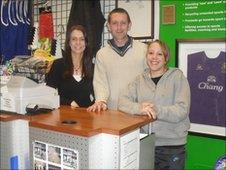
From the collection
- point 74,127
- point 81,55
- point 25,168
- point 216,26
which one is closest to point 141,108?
point 74,127

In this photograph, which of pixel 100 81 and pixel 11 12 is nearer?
pixel 100 81

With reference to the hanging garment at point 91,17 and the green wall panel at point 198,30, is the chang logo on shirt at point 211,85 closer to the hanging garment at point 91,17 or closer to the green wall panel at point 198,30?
the green wall panel at point 198,30

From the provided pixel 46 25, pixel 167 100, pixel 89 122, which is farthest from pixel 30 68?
pixel 46 25

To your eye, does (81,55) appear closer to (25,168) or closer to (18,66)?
(18,66)

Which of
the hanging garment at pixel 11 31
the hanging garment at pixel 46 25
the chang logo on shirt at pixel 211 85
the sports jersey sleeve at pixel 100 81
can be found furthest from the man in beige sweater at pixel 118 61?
the hanging garment at pixel 11 31

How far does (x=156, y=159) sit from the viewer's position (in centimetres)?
232

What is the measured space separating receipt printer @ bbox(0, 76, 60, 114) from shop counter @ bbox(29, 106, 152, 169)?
15 centimetres

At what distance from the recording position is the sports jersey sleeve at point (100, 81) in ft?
8.66

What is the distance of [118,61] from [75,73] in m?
0.43

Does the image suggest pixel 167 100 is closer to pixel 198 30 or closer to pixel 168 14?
pixel 198 30

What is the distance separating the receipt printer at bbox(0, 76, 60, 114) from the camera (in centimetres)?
211

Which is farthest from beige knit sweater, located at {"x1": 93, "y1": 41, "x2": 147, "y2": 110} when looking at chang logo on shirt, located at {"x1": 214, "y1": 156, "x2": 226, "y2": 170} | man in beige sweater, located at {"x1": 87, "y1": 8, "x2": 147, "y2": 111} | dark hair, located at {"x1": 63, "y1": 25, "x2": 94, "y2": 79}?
chang logo on shirt, located at {"x1": 214, "y1": 156, "x2": 226, "y2": 170}

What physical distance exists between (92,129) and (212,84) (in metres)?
1.70

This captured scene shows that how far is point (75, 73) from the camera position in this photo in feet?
9.60
